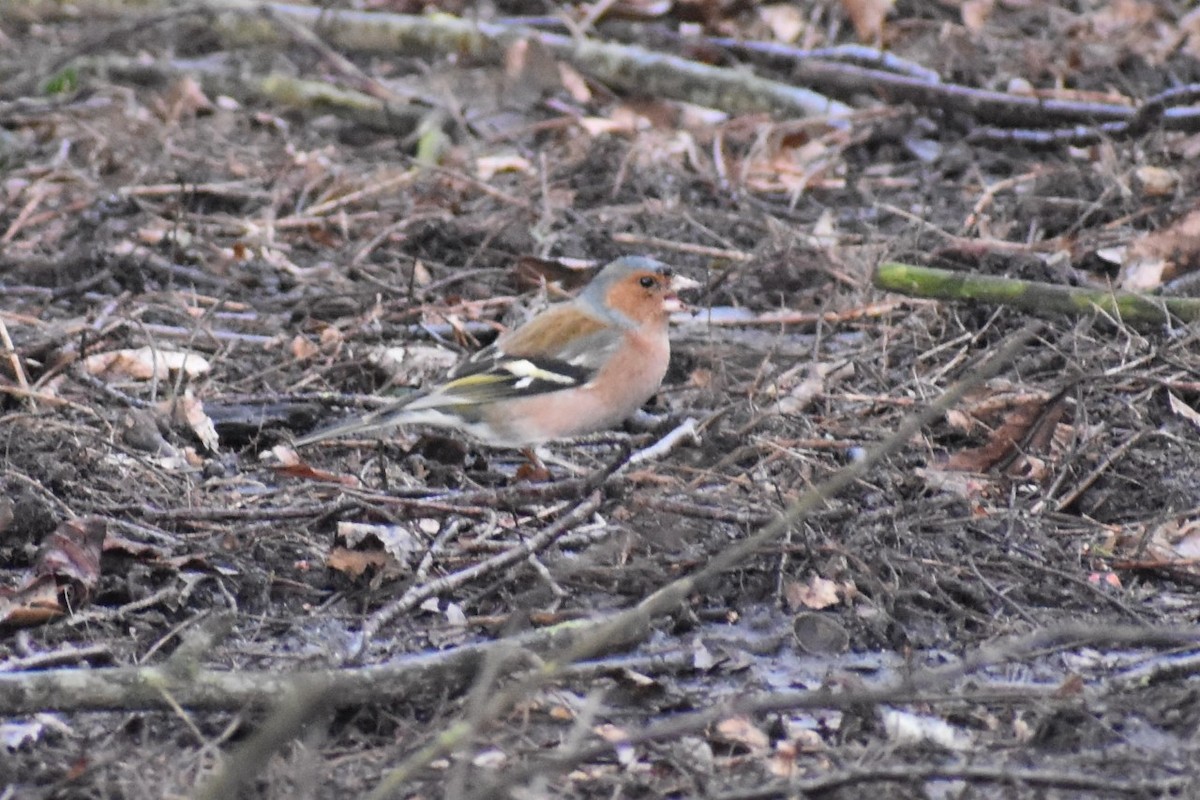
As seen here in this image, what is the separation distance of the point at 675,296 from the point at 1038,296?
3.93 feet

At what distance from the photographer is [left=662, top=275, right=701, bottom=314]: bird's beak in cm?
543

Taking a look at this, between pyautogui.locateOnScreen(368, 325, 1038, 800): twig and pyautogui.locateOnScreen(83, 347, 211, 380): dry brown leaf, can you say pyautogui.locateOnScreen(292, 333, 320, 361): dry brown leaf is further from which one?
pyautogui.locateOnScreen(368, 325, 1038, 800): twig

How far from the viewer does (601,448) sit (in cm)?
551

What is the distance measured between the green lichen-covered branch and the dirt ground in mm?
100

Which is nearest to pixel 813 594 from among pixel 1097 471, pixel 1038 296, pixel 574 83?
pixel 1097 471

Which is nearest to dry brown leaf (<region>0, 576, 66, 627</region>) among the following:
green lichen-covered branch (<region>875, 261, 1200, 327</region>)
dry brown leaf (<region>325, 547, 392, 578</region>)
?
dry brown leaf (<region>325, 547, 392, 578</region>)

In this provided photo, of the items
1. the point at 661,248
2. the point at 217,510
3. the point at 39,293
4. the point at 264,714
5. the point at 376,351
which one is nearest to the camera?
the point at 264,714

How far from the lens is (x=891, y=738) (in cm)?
343

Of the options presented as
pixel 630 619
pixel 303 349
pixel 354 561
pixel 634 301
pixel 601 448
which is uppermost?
pixel 630 619

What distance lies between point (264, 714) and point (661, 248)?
3.79 meters

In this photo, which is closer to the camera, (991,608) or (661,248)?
(991,608)

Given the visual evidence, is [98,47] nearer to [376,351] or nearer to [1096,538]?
[376,351]

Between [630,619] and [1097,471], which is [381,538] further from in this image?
[1097,471]

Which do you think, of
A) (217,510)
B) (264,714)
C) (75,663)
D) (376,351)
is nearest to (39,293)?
(376,351)
